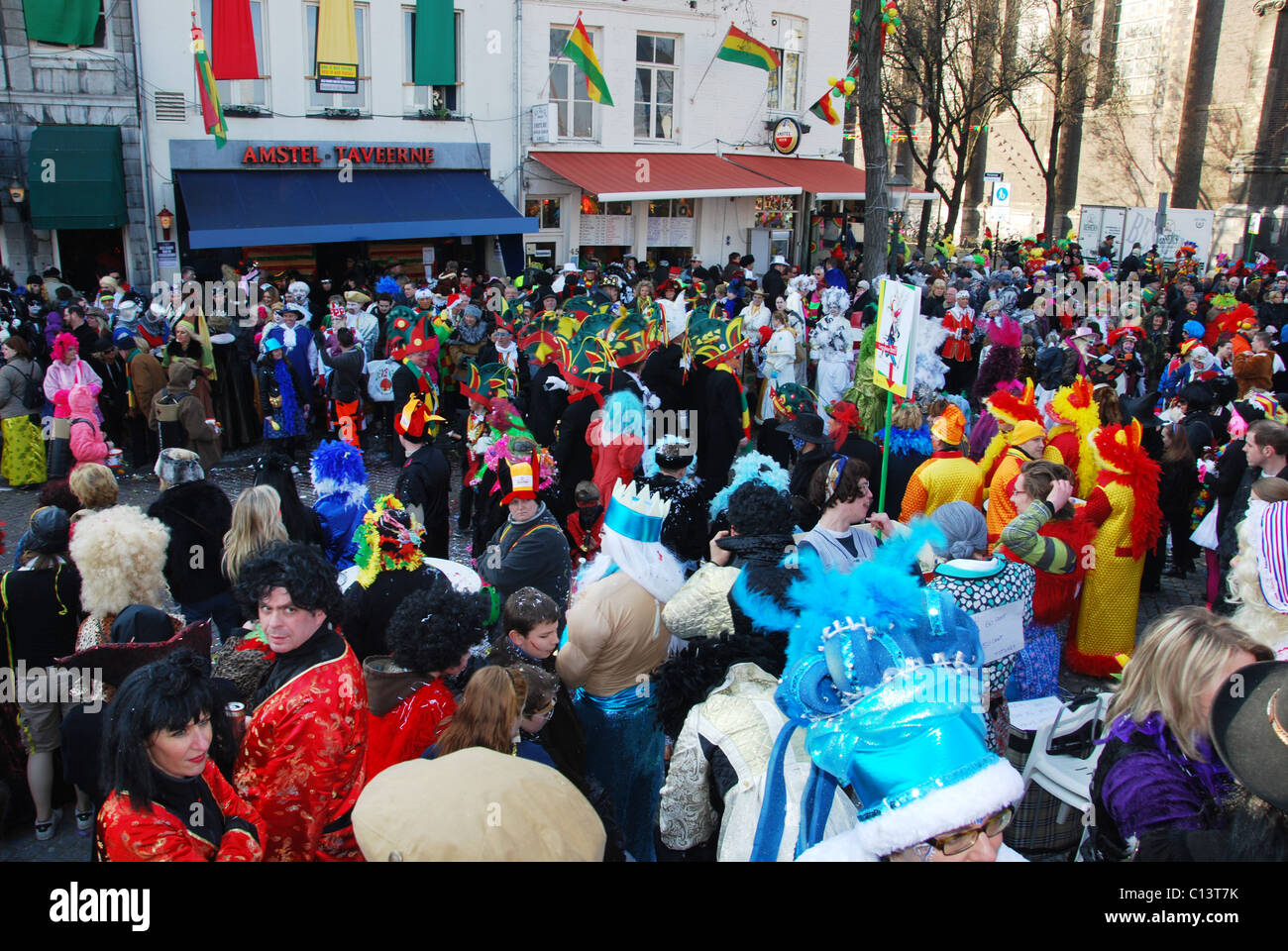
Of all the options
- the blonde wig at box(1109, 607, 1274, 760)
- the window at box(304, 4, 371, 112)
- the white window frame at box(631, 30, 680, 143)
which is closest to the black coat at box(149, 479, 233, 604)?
the blonde wig at box(1109, 607, 1274, 760)

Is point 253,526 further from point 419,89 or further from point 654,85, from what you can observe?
point 654,85

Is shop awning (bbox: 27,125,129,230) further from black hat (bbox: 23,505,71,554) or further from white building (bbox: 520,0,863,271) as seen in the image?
black hat (bbox: 23,505,71,554)

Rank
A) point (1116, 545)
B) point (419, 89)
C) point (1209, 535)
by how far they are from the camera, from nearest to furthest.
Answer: point (1116, 545)
point (1209, 535)
point (419, 89)

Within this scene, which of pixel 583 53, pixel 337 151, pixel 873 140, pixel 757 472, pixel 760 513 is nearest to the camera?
pixel 760 513

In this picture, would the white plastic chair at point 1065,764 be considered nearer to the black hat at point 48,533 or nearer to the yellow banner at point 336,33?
the black hat at point 48,533

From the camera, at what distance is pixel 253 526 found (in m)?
4.60

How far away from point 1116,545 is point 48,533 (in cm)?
572

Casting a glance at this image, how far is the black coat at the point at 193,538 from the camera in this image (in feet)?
15.7

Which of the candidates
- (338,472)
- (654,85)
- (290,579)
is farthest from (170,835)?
(654,85)

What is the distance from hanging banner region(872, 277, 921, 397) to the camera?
19.3 ft

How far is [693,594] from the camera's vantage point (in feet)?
11.5

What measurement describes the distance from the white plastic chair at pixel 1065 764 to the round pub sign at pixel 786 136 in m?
21.7

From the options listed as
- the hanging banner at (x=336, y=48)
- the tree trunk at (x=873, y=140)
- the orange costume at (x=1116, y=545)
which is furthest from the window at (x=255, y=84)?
the orange costume at (x=1116, y=545)

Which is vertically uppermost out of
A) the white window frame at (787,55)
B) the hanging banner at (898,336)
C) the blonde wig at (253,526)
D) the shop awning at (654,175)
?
the white window frame at (787,55)
